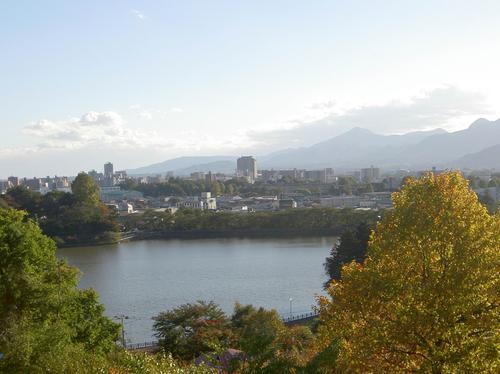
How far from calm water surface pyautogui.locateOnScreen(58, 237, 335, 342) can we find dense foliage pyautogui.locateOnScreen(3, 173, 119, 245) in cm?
128

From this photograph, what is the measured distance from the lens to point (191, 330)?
20.7 feet

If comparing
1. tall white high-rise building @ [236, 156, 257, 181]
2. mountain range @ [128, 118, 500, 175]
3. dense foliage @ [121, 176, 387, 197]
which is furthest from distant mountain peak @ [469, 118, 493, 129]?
dense foliage @ [121, 176, 387, 197]

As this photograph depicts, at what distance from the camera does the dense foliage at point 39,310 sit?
3473 millimetres

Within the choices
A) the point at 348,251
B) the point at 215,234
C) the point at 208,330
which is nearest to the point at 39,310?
the point at 208,330

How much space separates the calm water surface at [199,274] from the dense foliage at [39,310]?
326 centimetres

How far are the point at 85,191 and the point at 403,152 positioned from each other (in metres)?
116

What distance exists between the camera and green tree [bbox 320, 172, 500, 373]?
2.42 meters

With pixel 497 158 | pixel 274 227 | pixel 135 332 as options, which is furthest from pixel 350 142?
pixel 135 332

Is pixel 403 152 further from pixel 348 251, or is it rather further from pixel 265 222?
pixel 348 251

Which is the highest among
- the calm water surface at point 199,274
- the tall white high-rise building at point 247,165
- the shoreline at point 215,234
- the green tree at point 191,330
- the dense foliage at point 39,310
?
the tall white high-rise building at point 247,165

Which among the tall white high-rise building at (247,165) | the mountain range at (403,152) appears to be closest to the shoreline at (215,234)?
the tall white high-rise building at (247,165)

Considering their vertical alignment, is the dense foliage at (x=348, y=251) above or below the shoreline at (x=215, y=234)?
above

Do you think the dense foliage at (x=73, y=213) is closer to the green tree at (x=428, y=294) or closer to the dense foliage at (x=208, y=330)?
the dense foliage at (x=208, y=330)

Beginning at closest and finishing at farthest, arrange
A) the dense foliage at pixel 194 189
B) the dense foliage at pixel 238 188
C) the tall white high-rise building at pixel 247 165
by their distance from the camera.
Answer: the dense foliage at pixel 238 188, the dense foliage at pixel 194 189, the tall white high-rise building at pixel 247 165
